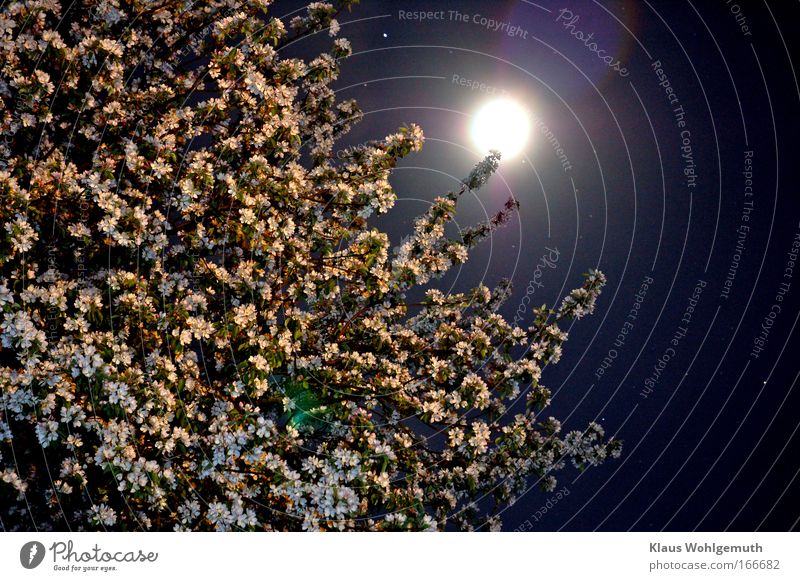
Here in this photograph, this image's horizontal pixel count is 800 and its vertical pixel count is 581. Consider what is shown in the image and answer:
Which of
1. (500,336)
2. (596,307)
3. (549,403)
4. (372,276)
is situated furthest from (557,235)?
(372,276)

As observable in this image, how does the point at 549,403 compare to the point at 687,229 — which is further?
the point at 687,229

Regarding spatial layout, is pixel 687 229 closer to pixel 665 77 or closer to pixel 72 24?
pixel 665 77

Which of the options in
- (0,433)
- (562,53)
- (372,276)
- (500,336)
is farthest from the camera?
(562,53)

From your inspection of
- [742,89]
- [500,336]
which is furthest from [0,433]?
[742,89]

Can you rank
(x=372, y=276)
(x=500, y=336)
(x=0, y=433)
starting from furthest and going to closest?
1. (x=500, y=336)
2. (x=372, y=276)
3. (x=0, y=433)

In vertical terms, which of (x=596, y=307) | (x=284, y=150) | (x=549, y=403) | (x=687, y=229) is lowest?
(x=549, y=403)
